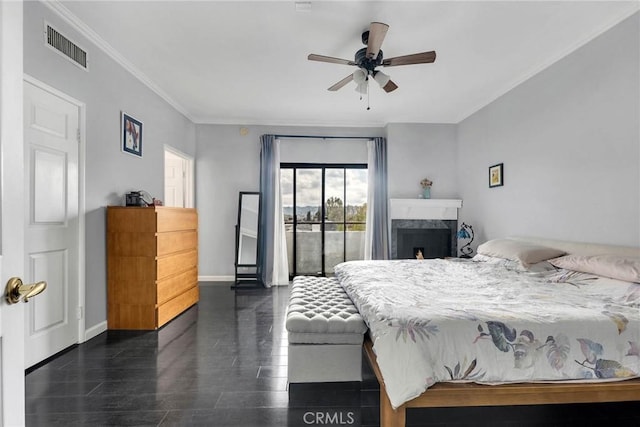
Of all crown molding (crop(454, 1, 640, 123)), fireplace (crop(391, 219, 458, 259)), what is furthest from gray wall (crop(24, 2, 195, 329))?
crown molding (crop(454, 1, 640, 123))

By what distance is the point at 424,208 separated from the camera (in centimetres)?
525

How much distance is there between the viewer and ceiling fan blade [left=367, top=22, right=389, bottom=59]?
232 cm

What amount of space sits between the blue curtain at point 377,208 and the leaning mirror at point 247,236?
6.17 feet

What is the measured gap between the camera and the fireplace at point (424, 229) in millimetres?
5250

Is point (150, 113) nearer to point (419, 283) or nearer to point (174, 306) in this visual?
point (174, 306)

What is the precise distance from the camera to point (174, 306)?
3.52 meters

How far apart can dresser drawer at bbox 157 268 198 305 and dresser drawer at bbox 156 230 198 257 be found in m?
0.29

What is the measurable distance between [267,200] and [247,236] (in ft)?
2.27

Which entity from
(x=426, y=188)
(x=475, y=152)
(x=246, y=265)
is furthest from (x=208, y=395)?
(x=475, y=152)

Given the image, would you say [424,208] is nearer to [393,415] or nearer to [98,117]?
[393,415]

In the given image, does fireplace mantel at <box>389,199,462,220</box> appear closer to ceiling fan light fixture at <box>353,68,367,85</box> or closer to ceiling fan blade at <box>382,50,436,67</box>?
ceiling fan light fixture at <box>353,68,367,85</box>

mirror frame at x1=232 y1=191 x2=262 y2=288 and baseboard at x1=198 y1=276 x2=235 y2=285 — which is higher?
mirror frame at x1=232 y1=191 x2=262 y2=288

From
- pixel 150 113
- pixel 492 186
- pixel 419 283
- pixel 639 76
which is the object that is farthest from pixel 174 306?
pixel 639 76

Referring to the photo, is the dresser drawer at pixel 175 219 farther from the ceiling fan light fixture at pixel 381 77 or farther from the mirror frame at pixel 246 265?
the ceiling fan light fixture at pixel 381 77
